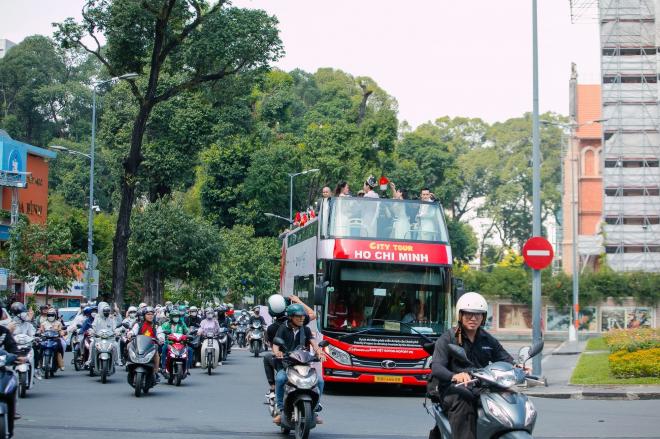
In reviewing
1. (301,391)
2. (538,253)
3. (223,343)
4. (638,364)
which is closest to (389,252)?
(538,253)

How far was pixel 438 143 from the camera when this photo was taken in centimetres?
7700

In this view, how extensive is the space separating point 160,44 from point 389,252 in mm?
16676

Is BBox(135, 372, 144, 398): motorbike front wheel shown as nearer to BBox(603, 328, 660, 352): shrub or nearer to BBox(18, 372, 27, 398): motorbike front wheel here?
BBox(18, 372, 27, 398): motorbike front wheel

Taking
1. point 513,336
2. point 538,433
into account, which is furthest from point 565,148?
point 538,433

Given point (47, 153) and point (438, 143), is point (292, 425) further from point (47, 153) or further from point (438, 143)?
point (438, 143)

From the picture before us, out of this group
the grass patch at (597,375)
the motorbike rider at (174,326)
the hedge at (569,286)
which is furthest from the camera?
the hedge at (569,286)

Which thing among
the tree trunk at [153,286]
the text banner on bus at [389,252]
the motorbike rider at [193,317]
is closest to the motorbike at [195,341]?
the motorbike rider at [193,317]

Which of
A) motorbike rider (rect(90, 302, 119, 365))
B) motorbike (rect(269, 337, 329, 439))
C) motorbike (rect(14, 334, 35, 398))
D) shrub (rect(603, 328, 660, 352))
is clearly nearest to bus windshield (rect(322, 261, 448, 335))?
motorbike rider (rect(90, 302, 119, 365))

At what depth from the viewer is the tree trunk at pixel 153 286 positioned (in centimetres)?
5206

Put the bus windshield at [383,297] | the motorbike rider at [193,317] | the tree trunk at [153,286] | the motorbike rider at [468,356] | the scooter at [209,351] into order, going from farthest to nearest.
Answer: the tree trunk at [153,286]
the motorbike rider at [193,317]
the scooter at [209,351]
the bus windshield at [383,297]
the motorbike rider at [468,356]

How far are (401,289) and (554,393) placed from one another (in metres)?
3.72

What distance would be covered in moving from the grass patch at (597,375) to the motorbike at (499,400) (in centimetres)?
1444

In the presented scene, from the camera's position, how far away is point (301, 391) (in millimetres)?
11562

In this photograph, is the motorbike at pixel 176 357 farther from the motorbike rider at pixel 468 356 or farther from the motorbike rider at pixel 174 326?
the motorbike rider at pixel 468 356
